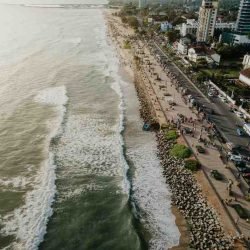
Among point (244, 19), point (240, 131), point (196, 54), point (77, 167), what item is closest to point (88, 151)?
point (77, 167)

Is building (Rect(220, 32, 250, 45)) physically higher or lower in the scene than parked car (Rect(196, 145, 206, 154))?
lower

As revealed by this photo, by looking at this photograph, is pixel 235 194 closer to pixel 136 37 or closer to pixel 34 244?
pixel 34 244

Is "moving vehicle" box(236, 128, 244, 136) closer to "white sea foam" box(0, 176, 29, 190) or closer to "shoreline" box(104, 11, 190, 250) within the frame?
"shoreline" box(104, 11, 190, 250)

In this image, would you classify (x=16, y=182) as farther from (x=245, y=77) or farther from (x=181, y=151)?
(x=245, y=77)

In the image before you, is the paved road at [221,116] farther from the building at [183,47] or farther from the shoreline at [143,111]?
the building at [183,47]

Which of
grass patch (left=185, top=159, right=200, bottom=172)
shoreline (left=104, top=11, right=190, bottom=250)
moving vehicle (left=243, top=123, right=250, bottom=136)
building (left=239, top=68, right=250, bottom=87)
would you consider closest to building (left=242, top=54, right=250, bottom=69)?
building (left=239, top=68, right=250, bottom=87)

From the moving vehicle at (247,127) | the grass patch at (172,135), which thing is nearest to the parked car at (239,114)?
the moving vehicle at (247,127)
